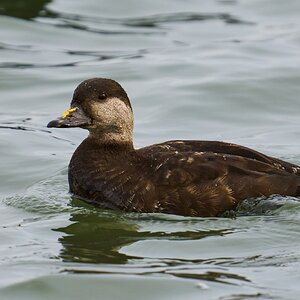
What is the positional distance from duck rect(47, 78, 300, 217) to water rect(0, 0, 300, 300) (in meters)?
0.12

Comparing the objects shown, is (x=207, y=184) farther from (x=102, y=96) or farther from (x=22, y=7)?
(x=22, y=7)

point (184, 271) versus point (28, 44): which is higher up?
point (28, 44)

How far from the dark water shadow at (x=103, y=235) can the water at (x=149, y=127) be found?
0.01 meters

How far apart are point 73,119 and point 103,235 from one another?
116 centimetres

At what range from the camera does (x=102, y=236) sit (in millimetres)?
9391

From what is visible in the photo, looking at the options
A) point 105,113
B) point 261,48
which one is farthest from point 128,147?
point 261,48

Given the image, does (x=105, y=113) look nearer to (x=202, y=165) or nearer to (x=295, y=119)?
(x=202, y=165)

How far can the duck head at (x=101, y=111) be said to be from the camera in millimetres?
10078

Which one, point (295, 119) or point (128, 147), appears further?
point (295, 119)

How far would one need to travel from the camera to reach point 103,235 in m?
9.42

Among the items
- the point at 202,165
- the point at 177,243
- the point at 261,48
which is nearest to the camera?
the point at 177,243

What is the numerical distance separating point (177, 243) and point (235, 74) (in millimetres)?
7019

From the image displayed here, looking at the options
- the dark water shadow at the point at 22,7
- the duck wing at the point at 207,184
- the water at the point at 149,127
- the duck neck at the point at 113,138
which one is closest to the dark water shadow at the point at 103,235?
the water at the point at 149,127

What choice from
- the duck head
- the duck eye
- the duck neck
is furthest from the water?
the duck eye
